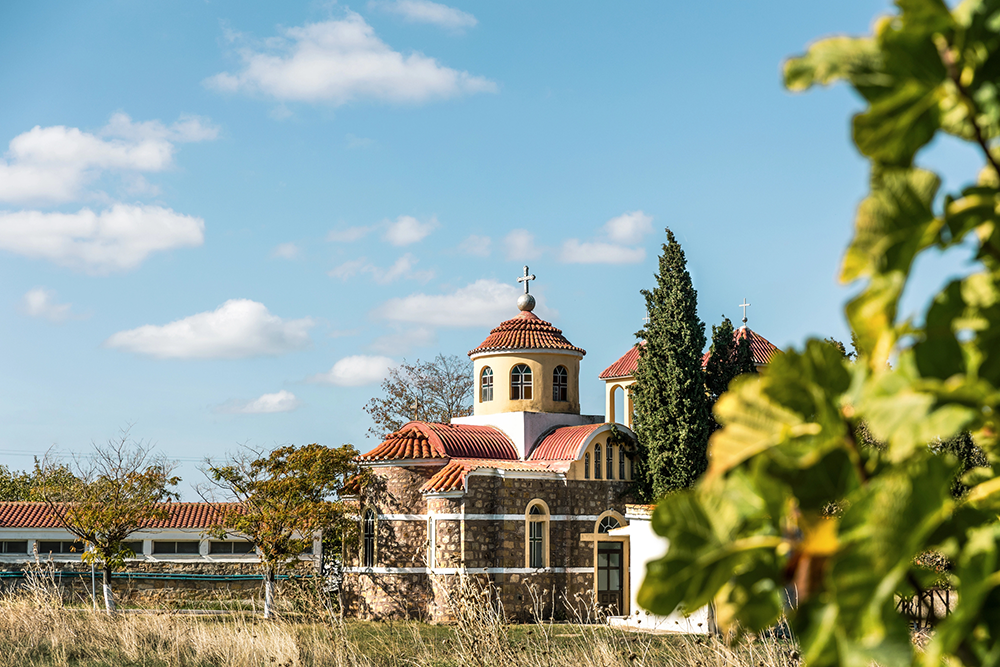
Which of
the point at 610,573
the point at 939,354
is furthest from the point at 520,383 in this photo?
the point at 939,354

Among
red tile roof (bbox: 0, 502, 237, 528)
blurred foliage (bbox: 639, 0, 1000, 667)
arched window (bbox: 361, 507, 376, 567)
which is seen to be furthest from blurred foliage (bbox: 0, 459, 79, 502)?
blurred foliage (bbox: 639, 0, 1000, 667)

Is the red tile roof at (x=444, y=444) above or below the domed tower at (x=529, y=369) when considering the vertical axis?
below

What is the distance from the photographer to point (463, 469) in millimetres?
19531

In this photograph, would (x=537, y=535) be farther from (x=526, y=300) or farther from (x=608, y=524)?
(x=526, y=300)

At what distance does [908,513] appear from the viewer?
82 cm

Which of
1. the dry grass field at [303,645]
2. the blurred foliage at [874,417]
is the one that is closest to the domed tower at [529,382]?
the dry grass field at [303,645]

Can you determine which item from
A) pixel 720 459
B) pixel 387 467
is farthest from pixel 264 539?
pixel 720 459

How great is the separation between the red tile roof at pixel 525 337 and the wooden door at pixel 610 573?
4857 millimetres

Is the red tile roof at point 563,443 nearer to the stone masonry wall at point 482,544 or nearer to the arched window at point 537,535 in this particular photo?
the stone masonry wall at point 482,544

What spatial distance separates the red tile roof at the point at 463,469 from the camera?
63.4 ft

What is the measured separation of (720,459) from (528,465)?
19.7 m

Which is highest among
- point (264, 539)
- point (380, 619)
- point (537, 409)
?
point (537, 409)

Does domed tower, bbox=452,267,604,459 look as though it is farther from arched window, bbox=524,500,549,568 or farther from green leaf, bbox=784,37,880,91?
green leaf, bbox=784,37,880,91

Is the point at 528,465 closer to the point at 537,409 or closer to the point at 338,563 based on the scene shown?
the point at 537,409
